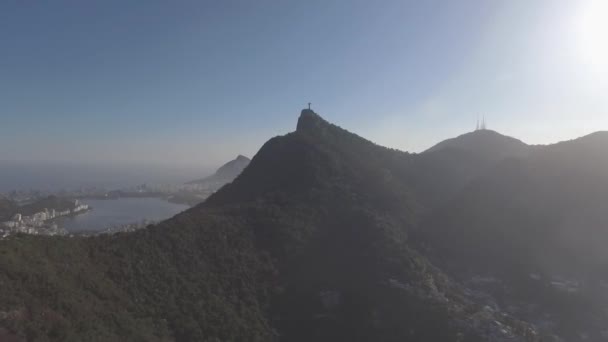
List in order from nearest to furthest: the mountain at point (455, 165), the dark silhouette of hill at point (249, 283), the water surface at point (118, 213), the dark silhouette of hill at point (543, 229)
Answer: the dark silhouette of hill at point (249, 283) → the dark silhouette of hill at point (543, 229) → the mountain at point (455, 165) → the water surface at point (118, 213)

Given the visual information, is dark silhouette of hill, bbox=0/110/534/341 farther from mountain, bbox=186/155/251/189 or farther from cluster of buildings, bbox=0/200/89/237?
mountain, bbox=186/155/251/189

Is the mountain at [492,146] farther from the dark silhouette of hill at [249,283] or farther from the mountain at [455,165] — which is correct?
the dark silhouette of hill at [249,283]

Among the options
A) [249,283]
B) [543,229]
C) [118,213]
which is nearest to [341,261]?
[249,283]

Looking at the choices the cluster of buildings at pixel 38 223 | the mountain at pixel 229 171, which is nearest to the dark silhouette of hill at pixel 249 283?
the cluster of buildings at pixel 38 223

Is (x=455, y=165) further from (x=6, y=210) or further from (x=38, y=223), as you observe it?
(x=6, y=210)

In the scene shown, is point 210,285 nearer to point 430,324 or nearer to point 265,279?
point 265,279

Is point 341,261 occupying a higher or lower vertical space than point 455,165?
lower

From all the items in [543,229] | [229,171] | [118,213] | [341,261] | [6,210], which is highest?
[229,171]
